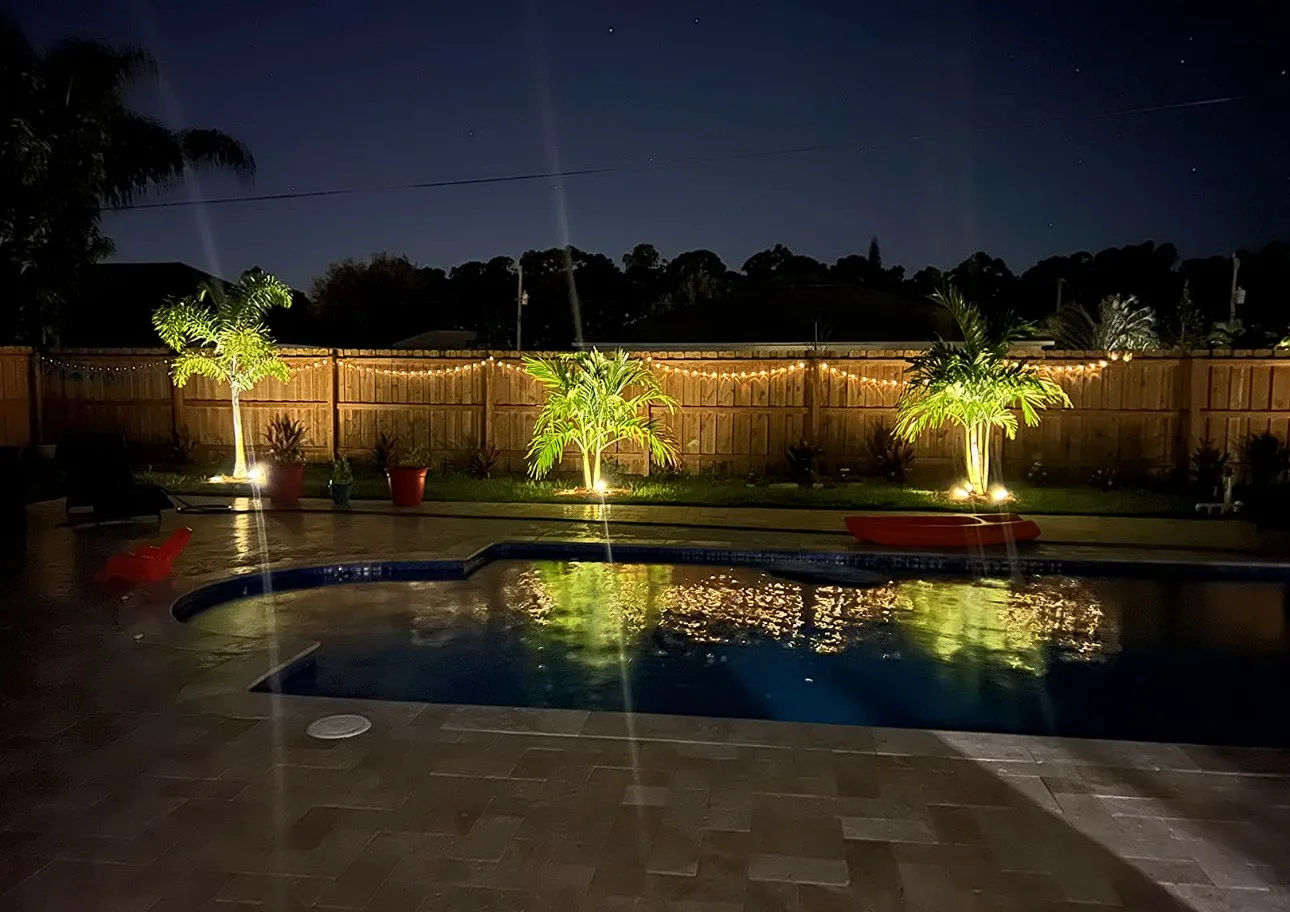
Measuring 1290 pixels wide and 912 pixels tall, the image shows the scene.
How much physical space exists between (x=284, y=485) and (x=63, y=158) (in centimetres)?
806

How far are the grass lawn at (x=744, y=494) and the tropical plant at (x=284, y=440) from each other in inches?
47.7

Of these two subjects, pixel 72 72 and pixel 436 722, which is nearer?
pixel 436 722

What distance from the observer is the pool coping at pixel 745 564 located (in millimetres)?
8422

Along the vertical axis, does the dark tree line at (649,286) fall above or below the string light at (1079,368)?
above

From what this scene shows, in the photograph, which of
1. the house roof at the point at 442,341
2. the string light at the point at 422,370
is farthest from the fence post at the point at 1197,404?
the house roof at the point at 442,341

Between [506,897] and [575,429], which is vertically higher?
[575,429]

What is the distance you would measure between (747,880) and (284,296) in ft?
38.7

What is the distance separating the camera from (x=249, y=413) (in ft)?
50.2

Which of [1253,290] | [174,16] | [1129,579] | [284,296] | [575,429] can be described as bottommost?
[1129,579]

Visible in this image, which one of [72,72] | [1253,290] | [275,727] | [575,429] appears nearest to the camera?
[275,727]

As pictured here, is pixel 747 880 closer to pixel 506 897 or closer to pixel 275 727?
pixel 506 897

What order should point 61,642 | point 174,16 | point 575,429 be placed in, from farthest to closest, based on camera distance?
point 174,16
point 575,429
point 61,642

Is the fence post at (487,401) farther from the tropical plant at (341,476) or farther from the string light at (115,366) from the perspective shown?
the tropical plant at (341,476)

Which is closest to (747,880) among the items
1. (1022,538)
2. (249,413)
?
(1022,538)
